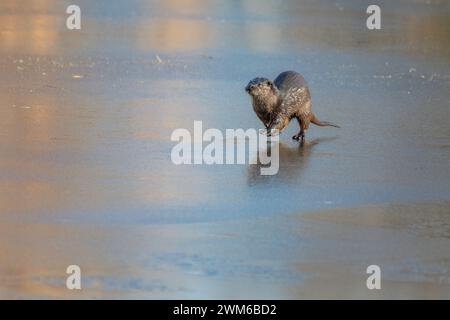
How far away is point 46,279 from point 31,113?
5147mm

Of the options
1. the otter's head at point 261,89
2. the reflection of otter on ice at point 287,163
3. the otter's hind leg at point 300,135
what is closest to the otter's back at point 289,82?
the otter's head at point 261,89

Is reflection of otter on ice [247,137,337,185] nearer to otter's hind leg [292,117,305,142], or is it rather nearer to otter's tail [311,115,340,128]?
otter's hind leg [292,117,305,142]

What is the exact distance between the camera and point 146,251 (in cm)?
811

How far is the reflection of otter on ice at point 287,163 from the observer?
1019cm

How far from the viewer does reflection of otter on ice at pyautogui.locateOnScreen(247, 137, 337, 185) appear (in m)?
10.2

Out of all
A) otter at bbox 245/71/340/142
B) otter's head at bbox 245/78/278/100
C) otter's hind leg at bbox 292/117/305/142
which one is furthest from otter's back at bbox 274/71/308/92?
otter's hind leg at bbox 292/117/305/142

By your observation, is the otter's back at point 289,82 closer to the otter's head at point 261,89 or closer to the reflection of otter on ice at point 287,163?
the otter's head at point 261,89

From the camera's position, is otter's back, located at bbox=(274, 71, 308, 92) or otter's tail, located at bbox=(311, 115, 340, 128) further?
otter's tail, located at bbox=(311, 115, 340, 128)

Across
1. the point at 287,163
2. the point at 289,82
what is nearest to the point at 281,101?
the point at 289,82

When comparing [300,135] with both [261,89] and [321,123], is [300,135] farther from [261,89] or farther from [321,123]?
[261,89]

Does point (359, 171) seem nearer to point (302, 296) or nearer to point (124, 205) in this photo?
point (124, 205)

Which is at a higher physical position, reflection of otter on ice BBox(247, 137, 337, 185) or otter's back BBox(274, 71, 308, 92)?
otter's back BBox(274, 71, 308, 92)

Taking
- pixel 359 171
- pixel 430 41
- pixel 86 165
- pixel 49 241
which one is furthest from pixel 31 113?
pixel 430 41

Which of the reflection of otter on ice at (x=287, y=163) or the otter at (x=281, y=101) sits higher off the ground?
the otter at (x=281, y=101)
